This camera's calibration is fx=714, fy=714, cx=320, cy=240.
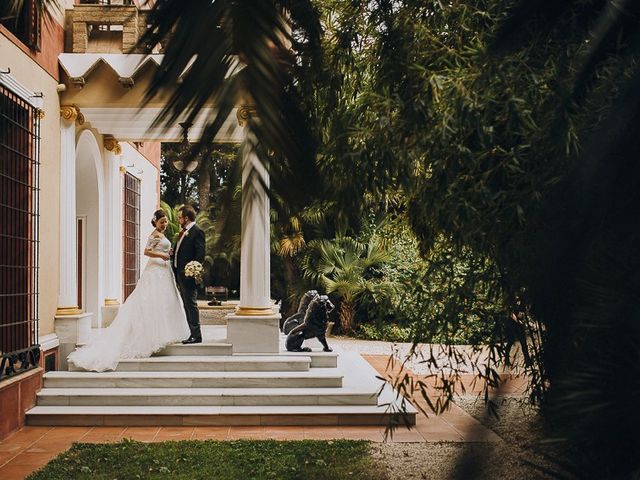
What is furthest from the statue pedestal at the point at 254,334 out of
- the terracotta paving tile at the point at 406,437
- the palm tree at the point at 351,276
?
the palm tree at the point at 351,276

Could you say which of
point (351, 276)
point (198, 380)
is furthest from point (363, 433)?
point (351, 276)

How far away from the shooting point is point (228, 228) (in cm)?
41

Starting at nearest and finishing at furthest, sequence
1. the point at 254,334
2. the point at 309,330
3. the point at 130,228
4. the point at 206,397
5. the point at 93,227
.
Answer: the point at 206,397, the point at 254,334, the point at 309,330, the point at 93,227, the point at 130,228

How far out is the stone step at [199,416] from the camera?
7.16 metres

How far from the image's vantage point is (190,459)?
5.78 meters

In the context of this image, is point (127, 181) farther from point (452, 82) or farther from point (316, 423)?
point (452, 82)

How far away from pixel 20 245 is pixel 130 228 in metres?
5.42

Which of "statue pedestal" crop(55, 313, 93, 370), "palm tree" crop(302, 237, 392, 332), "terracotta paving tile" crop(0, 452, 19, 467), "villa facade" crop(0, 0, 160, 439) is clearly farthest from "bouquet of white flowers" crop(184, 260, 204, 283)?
"palm tree" crop(302, 237, 392, 332)

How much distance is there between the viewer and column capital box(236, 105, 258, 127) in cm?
40

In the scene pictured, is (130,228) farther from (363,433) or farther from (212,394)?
(363,433)

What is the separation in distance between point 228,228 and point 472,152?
3125 mm

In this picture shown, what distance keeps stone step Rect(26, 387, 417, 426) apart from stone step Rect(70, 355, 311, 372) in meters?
0.88

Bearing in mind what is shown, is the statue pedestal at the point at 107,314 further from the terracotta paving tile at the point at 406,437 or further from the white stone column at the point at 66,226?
the terracotta paving tile at the point at 406,437

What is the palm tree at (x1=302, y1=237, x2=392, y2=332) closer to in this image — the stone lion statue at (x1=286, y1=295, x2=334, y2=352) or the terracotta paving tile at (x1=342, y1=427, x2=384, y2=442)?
the stone lion statue at (x1=286, y1=295, x2=334, y2=352)
